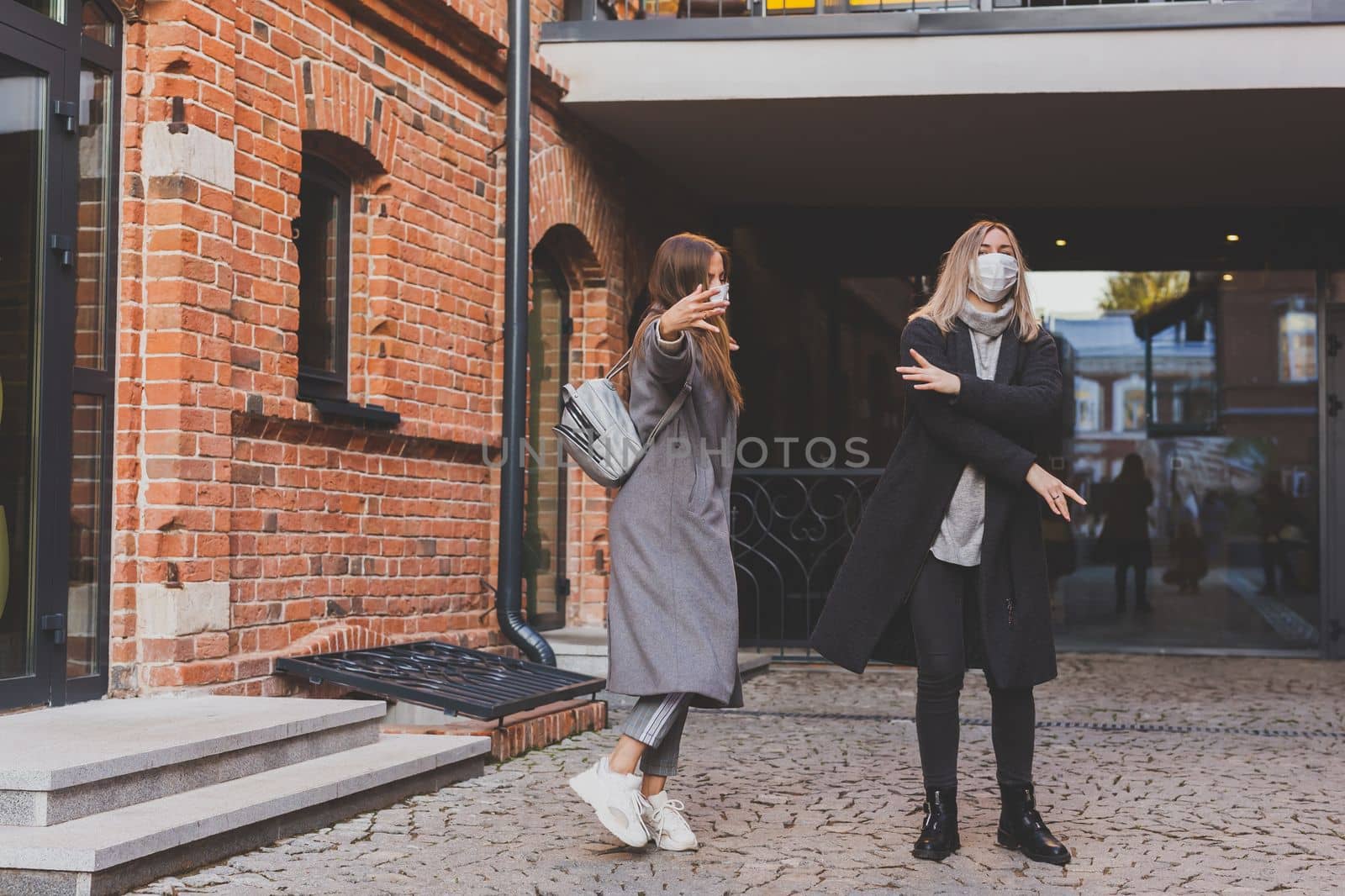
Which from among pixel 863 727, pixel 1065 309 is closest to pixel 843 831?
pixel 863 727

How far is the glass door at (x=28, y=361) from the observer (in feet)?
16.3

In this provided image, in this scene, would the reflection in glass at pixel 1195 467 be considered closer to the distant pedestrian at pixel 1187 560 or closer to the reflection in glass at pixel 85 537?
the distant pedestrian at pixel 1187 560

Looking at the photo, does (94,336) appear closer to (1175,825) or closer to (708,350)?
(708,350)

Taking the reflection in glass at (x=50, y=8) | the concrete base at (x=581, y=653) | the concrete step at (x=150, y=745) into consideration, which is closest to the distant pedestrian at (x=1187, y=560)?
the concrete base at (x=581, y=653)

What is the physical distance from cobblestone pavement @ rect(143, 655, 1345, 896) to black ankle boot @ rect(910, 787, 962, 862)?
0.05 meters

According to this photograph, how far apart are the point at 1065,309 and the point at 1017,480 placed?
7.90 metres

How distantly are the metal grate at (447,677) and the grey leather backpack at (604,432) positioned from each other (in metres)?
1.77

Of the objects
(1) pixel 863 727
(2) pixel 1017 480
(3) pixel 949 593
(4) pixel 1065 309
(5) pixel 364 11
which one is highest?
(5) pixel 364 11

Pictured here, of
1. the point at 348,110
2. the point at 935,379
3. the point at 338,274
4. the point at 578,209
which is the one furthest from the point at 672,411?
the point at 578,209

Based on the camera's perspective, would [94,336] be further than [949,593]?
Yes

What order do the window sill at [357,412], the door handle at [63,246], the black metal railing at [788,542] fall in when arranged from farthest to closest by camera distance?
the black metal railing at [788,542], the window sill at [357,412], the door handle at [63,246]

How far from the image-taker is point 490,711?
5609 millimetres

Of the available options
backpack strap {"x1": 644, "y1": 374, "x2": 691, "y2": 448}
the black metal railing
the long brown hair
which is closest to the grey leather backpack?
backpack strap {"x1": 644, "y1": 374, "x2": 691, "y2": 448}

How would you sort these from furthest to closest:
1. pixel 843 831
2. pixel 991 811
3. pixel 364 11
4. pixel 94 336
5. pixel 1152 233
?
pixel 1152 233 → pixel 364 11 → pixel 94 336 → pixel 991 811 → pixel 843 831
